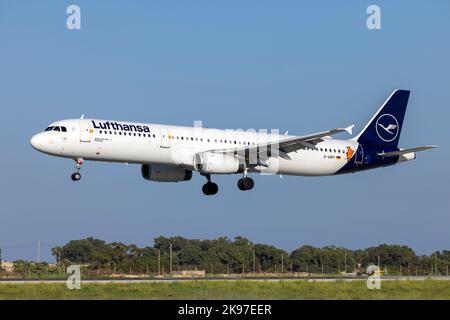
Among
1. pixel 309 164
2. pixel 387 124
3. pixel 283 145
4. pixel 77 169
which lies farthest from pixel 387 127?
pixel 77 169

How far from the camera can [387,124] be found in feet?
251

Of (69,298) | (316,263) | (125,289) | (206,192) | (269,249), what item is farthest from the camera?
(269,249)

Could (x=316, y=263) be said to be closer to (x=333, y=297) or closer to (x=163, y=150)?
(x=163, y=150)

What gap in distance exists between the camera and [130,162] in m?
62.7

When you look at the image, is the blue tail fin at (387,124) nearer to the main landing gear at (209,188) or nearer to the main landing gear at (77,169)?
the main landing gear at (209,188)

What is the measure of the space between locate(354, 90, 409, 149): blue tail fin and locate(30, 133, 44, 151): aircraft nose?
26080 mm

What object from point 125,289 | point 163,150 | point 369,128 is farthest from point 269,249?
point 125,289

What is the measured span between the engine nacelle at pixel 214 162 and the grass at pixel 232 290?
15629mm

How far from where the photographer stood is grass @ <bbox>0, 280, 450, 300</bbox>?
136 feet

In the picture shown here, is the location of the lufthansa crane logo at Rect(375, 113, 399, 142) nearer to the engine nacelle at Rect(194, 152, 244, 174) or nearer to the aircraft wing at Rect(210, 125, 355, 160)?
the aircraft wing at Rect(210, 125, 355, 160)

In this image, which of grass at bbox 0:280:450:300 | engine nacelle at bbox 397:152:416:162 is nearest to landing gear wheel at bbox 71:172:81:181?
grass at bbox 0:280:450:300
